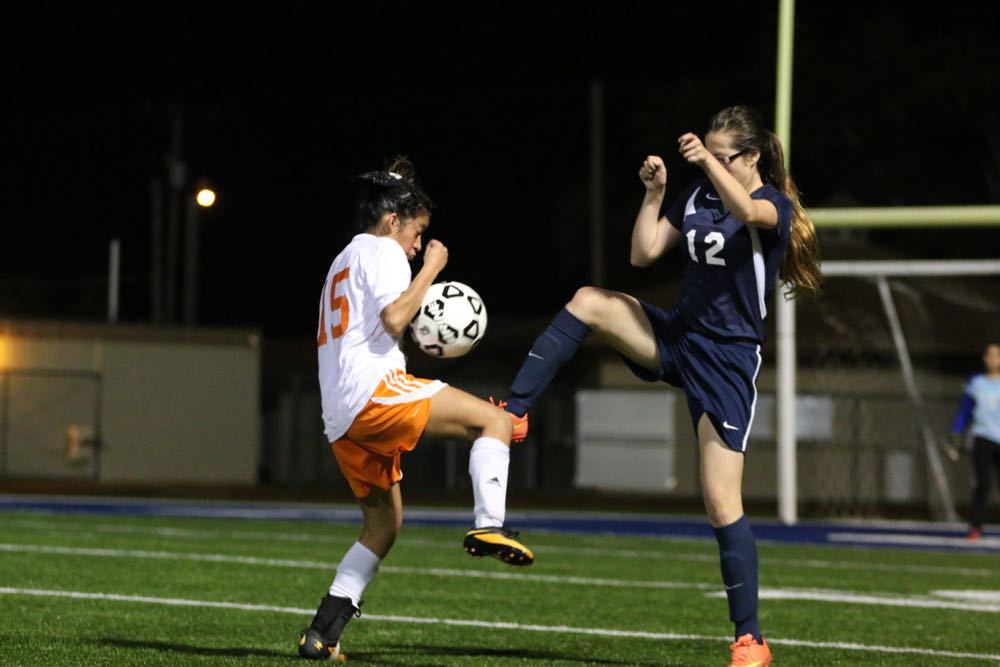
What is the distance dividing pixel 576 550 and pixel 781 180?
8846mm

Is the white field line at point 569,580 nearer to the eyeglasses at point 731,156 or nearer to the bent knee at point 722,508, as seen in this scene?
the bent knee at point 722,508

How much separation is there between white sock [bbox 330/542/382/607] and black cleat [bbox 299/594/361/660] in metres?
0.03

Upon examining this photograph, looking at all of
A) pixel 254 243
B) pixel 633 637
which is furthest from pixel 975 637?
pixel 254 243

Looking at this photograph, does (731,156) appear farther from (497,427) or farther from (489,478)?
(489,478)

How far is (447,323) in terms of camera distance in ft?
23.2

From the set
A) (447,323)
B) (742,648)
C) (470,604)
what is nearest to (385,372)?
(447,323)

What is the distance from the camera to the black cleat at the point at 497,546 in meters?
6.59

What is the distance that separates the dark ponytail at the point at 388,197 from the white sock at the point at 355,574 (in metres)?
1.28

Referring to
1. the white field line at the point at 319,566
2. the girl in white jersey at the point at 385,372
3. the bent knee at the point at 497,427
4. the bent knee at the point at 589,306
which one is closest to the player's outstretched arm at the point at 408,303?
the girl in white jersey at the point at 385,372

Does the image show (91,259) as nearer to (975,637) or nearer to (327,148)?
(327,148)

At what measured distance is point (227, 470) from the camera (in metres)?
36.8

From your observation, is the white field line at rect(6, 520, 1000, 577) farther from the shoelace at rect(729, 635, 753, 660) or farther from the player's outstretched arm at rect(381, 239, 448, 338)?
the player's outstretched arm at rect(381, 239, 448, 338)

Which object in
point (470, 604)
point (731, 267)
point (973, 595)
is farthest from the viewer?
point (973, 595)

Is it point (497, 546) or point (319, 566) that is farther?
point (319, 566)
